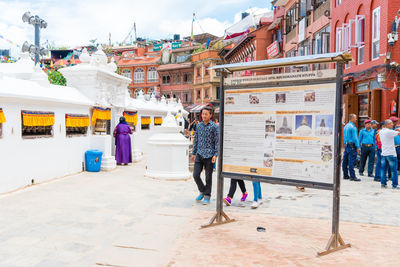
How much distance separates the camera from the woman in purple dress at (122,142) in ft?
43.2

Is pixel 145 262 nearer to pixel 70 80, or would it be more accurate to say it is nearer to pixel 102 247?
pixel 102 247

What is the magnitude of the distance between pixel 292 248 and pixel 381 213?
2.91 metres

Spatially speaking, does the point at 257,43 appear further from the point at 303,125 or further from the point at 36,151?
the point at 303,125

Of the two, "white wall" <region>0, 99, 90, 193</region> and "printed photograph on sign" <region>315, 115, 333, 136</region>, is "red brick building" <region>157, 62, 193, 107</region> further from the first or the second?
"printed photograph on sign" <region>315, 115, 333, 136</region>

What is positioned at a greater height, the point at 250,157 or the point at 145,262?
the point at 250,157

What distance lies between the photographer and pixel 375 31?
14.6 metres

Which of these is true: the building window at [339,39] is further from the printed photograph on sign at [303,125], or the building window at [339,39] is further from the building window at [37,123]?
the printed photograph on sign at [303,125]

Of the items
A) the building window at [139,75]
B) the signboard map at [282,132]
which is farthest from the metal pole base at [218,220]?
the building window at [139,75]

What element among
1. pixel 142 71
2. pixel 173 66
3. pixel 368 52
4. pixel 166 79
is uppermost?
pixel 173 66

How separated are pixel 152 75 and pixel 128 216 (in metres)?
48.0

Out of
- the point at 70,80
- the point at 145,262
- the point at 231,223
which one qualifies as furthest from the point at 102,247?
the point at 70,80

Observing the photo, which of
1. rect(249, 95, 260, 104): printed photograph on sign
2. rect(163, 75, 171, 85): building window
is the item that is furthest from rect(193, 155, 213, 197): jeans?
rect(163, 75, 171, 85): building window

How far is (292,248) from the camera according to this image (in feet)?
15.3

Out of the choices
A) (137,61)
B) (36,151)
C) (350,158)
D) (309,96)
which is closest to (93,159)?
(36,151)
